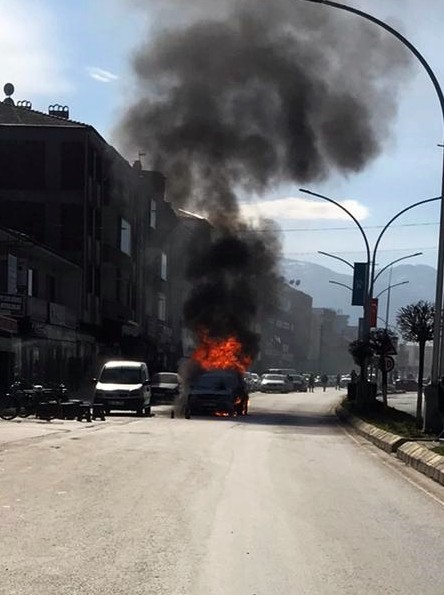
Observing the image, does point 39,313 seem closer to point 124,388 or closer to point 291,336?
point 124,388

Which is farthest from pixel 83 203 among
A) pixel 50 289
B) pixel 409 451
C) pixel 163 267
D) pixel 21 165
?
pixel 409 451

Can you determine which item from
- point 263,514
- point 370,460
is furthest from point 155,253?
point 263,514

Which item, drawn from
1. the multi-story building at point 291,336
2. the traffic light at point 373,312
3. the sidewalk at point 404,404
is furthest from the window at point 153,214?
the multi-story building at point 291,336

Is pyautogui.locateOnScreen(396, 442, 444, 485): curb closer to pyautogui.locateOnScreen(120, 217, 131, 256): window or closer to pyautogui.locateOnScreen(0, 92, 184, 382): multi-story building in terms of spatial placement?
pyautogui.locateOnScreen(0, 92, 184, 382): multi-story building

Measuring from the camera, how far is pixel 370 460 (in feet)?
51.2

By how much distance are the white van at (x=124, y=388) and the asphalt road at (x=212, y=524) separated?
44.1 feet

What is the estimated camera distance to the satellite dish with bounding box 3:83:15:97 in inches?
2196

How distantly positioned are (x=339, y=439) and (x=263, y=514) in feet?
40.5

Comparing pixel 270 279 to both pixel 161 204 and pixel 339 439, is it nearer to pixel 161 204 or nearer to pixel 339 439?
pixel 161 204

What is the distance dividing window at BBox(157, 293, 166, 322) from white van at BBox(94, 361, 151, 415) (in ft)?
116

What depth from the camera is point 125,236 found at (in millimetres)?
54750

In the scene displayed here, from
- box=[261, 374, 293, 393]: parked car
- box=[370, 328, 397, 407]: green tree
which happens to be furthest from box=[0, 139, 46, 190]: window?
box=[261, 374, 293, 393]: parked car

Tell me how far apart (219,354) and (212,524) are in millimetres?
38495

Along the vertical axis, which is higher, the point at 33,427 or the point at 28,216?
the point at 28,216
